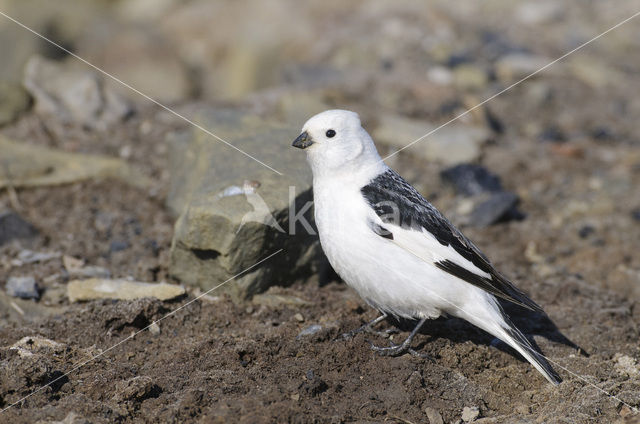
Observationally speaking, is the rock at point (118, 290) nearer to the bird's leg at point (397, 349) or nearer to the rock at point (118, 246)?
the rock at point (118, 246)

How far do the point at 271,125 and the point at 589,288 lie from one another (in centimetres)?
251

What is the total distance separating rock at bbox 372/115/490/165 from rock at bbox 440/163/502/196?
1.05ft

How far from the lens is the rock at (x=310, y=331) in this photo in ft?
11.8

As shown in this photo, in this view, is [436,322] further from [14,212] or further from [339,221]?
[14,212]

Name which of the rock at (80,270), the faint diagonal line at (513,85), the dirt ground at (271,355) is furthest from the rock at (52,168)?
the faint diagonal line at (513,85)

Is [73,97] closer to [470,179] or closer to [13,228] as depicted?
[13,228]

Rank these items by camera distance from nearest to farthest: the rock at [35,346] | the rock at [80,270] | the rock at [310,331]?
the rock at [35,346] < the rock at [310,331] < the rock at [80,270]

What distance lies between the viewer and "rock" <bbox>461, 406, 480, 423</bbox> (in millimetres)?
3131

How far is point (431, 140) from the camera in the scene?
650 cm

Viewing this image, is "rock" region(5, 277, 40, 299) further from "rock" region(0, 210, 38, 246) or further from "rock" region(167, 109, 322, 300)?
"rock" region(167, 109, 322, 300)

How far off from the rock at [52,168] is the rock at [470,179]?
2.60 meters

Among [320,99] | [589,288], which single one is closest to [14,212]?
[320,99]

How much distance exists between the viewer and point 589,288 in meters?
4.69

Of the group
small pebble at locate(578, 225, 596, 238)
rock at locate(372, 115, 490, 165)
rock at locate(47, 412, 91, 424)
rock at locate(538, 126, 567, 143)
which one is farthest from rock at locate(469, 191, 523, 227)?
rock at locate(47, 412, 91, 424)
